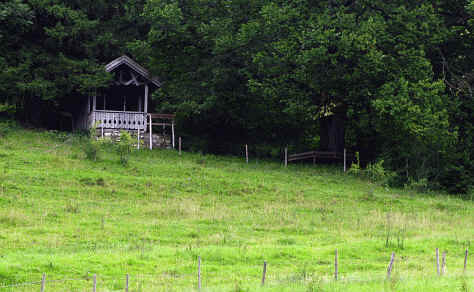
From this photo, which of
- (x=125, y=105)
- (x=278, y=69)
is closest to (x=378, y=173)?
(x=278, y=69)

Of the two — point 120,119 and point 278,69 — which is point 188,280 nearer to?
point 278,69

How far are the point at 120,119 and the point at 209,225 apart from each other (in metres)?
22.5

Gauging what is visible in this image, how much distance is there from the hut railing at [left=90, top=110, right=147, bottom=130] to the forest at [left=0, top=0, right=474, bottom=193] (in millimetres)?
1609

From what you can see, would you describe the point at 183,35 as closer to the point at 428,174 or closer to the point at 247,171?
the point at 247,171

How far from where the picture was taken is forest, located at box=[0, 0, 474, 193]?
42.5 meters

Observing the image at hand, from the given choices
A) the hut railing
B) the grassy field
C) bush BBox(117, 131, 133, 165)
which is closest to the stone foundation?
the hut railing

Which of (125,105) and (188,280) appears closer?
(188,280)

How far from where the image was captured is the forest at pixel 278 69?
4250 centimetres

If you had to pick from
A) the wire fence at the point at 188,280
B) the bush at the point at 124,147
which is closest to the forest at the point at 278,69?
the bush at the point at 124,147

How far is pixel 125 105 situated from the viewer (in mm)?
54219

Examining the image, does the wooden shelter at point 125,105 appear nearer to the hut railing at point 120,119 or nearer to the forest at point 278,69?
the hut railing at point 120,119

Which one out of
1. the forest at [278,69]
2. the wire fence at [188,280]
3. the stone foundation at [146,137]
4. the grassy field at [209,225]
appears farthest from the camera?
the stone foundation at [146,137]

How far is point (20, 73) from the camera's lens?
159 ft

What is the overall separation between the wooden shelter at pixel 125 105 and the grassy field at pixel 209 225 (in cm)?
408
